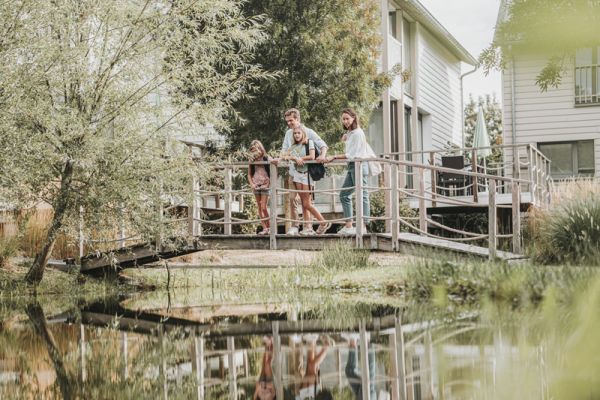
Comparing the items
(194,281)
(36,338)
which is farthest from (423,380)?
(194,281)

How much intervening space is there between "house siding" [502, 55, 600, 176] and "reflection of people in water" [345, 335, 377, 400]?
825 inches

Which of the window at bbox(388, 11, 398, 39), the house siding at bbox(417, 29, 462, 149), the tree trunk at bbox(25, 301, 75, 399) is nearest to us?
the tree trunk at bbox(25, 301, 75, 399)

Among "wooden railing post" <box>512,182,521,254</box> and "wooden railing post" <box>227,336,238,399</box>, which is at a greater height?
"wooden railing post" <box>512,182,521,254</box>

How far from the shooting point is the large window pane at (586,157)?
27484mm

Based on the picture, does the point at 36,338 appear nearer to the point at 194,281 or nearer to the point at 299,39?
the point at 194,281

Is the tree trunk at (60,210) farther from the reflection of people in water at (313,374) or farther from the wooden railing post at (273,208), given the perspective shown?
the reflection of people in water at (313,374)

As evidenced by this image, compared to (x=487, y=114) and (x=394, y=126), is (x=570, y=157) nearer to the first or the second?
(x=394, y=126)

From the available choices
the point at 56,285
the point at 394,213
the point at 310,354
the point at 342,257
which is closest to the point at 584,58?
the point at 394,213

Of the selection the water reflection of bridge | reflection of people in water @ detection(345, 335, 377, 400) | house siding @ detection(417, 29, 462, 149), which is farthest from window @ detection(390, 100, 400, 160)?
reflection of people in water @ detection(345, 335, 377, 400)

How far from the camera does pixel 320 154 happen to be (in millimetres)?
15508

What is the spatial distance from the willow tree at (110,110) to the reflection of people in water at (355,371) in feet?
27.3

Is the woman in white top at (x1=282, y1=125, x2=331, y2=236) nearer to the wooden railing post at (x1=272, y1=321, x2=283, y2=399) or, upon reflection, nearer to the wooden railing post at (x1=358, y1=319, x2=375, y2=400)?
the wooden railing post at (x1=358, y1=319, x2=375, y2=400)

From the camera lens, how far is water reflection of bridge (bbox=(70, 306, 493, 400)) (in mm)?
5586

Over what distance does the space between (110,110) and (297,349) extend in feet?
29.8
